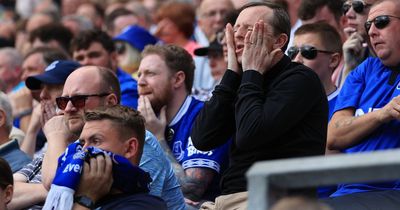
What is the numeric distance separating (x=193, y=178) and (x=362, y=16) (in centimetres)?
183

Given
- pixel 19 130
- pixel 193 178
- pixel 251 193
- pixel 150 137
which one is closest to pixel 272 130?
pixel 150 137

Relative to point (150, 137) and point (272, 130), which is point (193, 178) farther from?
point (272, 130)

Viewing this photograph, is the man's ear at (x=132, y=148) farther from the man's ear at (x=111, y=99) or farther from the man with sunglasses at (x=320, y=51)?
the man with sunglasses at (x=320, y=51)

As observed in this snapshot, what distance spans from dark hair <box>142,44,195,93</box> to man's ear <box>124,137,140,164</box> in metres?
2.07

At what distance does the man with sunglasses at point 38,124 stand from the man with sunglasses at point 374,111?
204 cm

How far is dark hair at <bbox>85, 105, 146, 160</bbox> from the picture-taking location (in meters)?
5.89

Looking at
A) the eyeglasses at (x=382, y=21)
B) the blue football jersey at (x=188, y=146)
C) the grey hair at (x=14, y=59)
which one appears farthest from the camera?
the grey hair at (x=14, y=59)

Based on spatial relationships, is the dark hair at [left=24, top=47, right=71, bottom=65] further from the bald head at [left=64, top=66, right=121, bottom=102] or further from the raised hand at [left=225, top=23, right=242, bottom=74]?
the raised hand at [left=225, top=23, right=242, bottom=74]

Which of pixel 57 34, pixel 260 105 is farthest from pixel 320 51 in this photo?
pixel 57 34

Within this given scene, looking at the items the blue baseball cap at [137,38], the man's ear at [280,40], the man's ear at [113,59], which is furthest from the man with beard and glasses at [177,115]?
the blue baseball cap at [137,38]

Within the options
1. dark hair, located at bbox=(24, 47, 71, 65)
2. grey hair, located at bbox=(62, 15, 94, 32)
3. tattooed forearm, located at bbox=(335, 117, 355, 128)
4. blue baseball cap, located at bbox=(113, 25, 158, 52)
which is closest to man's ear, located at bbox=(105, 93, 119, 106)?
tattooed forearm, located at bbox=(335, 117, 355, 128)

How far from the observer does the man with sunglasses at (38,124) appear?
6.66 metres

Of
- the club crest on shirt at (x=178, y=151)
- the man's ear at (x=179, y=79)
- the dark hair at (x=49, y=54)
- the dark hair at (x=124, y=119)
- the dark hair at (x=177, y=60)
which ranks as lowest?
the dark hair at (x=124, y=119)

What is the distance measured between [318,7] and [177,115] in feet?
5.92
